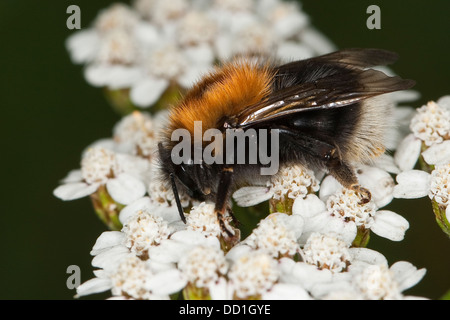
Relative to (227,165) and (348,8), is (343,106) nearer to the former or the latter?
(227,165)

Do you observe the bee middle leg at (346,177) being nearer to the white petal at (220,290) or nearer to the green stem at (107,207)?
the white petal at (220,290)

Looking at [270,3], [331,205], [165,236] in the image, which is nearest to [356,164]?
[331,205]

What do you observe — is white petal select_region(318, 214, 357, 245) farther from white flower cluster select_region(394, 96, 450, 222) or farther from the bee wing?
the bee wing

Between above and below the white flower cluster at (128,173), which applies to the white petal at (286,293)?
below

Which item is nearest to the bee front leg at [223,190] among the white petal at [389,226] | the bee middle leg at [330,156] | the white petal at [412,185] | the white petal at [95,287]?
the bee middle leg at [330,156]

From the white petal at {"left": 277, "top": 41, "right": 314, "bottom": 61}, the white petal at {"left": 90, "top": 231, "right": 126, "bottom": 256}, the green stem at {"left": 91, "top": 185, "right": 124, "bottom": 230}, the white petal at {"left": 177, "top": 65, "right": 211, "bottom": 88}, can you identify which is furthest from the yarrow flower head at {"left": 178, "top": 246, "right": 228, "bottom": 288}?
the white petal at {"left": 277, "top": 41, "right": 314, "bottom": 61}
